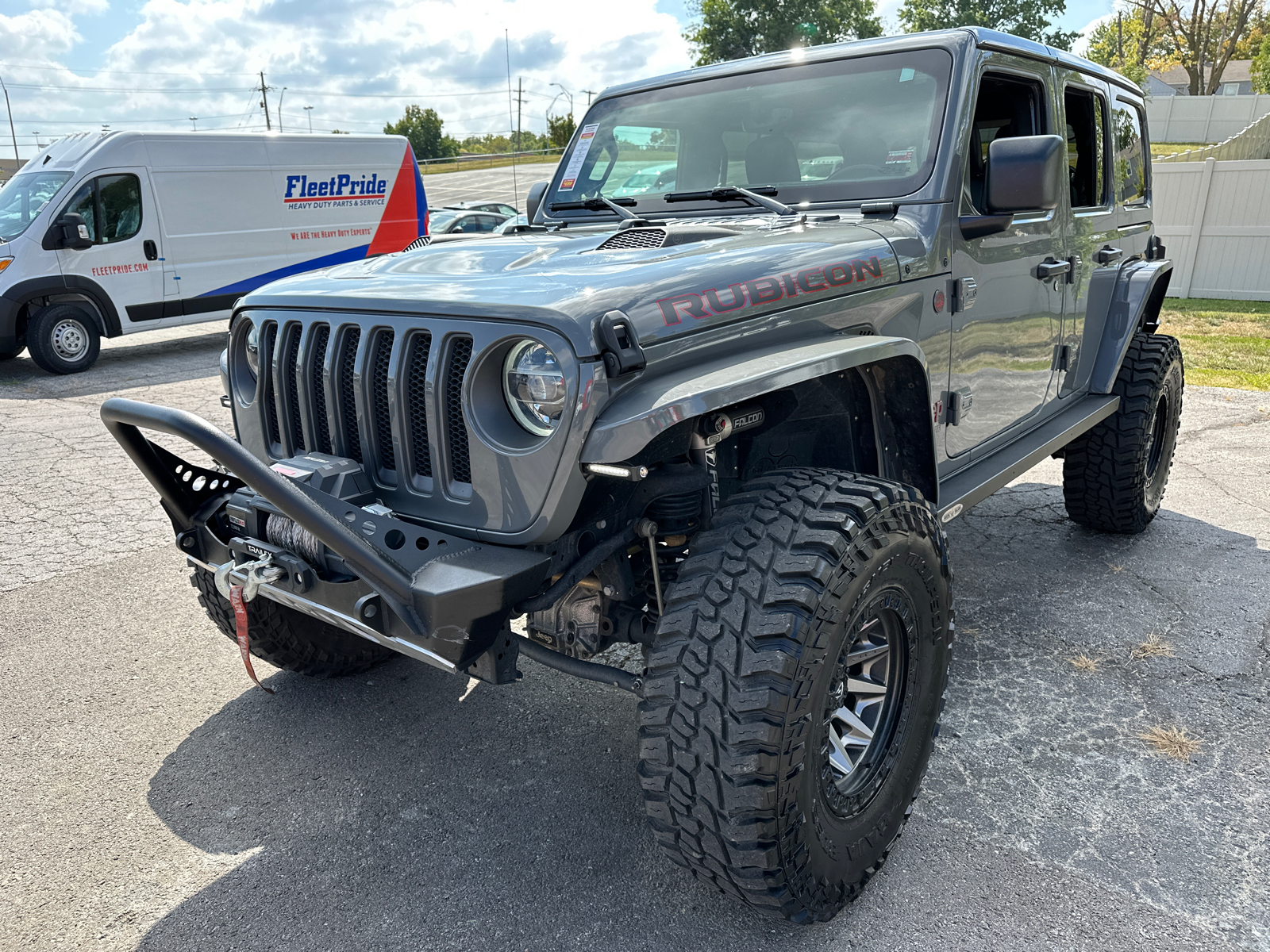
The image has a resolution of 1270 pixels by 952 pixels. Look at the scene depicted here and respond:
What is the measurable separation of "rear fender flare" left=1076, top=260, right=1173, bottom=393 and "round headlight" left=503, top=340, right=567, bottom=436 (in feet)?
10.3

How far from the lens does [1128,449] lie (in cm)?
445

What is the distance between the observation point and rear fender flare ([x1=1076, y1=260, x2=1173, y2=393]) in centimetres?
434

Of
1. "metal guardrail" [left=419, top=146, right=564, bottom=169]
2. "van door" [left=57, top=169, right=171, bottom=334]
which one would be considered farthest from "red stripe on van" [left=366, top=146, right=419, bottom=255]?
"metal guardrail" [left=419, top=146, right=564, bottom=169]

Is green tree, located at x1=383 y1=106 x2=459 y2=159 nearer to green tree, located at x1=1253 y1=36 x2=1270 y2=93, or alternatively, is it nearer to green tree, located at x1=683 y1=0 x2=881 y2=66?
green tree, located at x1=683 y1=0 x2=881 y2=66

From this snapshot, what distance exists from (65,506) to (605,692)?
13.4ft

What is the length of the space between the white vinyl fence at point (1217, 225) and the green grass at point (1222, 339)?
9.9 inches

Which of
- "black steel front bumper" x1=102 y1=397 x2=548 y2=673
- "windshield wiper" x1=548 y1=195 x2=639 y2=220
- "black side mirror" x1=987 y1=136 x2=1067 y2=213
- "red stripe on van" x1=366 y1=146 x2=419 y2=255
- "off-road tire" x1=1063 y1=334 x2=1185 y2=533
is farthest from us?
"red stripe on van" x1=366 y1=146 x2=419 y2=255

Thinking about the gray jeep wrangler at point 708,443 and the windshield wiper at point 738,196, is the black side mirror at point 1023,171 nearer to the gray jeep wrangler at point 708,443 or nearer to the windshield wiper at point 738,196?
the gray jeep wrangler at point 708,443

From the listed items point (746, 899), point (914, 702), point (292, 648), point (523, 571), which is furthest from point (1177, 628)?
point (292, 648)

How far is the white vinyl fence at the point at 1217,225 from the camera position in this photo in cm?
1265

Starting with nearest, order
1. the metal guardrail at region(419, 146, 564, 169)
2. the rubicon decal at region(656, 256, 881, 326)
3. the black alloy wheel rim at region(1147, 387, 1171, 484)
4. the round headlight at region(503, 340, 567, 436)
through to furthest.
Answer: the round headlight at region(503, 340, 567, 436), the rubicon decal at region(656, 256, 881, 326), the black alloy wheel rim at region(1147, 387, 1171, 484), the metal guardrail at region(419, 146, 564, 169)

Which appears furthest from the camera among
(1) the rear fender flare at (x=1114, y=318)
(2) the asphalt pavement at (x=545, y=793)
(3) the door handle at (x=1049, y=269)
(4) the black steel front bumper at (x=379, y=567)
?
(1) the rear fender flare at (x=1114, y=318)

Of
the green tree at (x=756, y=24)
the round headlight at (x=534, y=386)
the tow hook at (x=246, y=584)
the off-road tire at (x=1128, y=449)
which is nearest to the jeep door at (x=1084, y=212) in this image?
the off-road tire at (x=1128, y=449)

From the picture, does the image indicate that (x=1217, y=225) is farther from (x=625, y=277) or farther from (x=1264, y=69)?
(x=1264, y=69)
